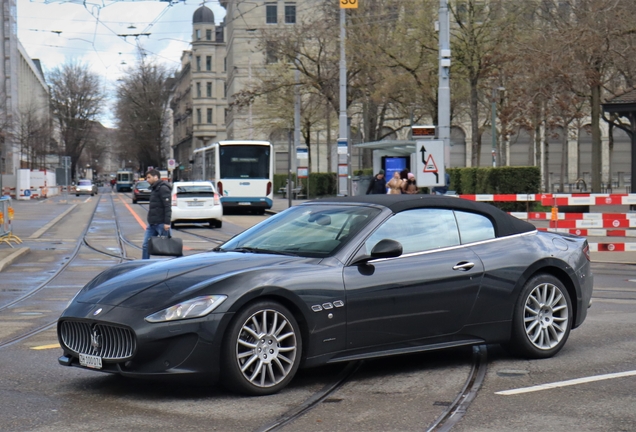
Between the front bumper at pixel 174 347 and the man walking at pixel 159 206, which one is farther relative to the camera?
the man walking at pixel 159 206

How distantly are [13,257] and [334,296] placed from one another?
1324cm

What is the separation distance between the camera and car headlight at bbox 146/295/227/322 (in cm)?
611

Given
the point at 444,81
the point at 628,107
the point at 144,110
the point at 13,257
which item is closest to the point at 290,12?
the point at 144,110

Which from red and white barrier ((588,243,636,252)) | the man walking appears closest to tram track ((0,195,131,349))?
the man walking

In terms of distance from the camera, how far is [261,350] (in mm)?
6332

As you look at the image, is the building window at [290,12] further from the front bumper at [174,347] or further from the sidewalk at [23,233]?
the front bumper at [174,347]

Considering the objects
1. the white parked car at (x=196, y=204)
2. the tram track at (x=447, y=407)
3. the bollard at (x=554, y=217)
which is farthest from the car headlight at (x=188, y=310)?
the white parked car at (x=196, y=204)

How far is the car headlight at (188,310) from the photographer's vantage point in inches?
240

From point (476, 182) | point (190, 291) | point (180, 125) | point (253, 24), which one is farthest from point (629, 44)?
point (180, 125)

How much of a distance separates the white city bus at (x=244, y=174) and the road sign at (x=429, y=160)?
19.4 meters

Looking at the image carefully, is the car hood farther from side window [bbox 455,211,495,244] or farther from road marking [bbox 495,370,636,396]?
road marking [bbox 495,370,636,396]

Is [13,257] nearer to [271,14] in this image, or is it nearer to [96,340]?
[96,340]

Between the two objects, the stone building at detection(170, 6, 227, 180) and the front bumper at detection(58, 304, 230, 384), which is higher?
the stone building at detection(170, 6, 227, 180)

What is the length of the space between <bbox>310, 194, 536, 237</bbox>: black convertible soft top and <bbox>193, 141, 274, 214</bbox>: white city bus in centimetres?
3292
